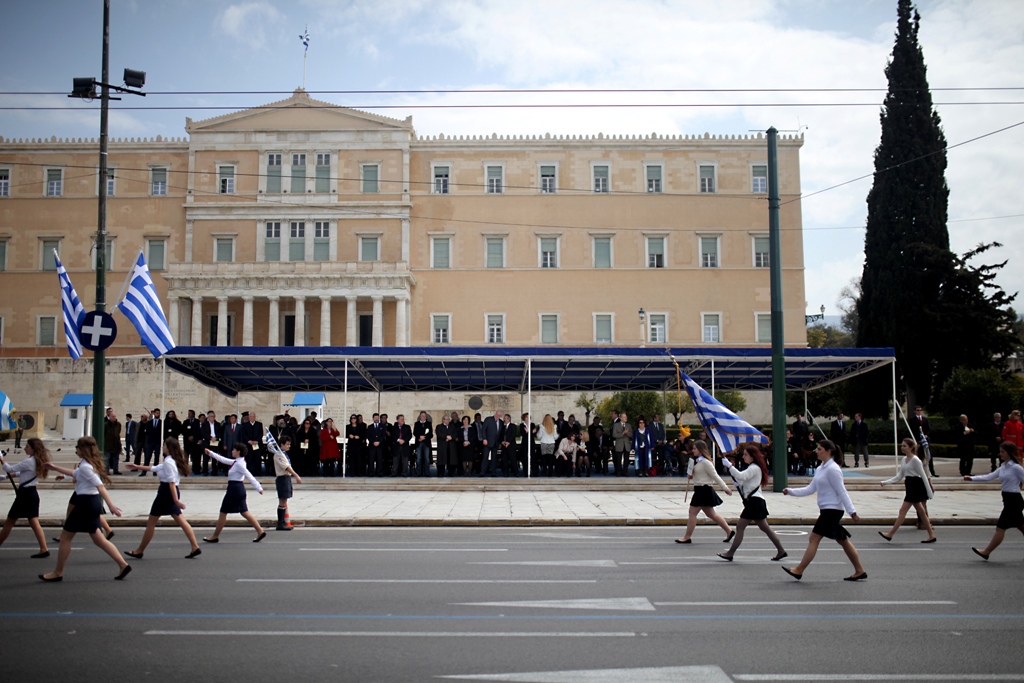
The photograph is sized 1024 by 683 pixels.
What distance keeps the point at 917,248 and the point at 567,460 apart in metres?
30.9

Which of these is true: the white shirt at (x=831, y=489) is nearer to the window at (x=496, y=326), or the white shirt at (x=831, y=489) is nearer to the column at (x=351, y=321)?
the column at (x=351, y=321)

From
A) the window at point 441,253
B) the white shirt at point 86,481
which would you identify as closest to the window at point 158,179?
the window at point 441,253

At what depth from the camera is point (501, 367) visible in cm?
2802

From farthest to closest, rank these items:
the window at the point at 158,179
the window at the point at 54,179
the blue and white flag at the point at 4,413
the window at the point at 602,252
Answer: the window at the point at 54,179 < the window at the point at 158,179 < the window at the point at 602,252 < the blue and white flag at the point at 4,413

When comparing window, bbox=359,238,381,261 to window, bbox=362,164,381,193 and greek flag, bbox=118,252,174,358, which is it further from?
greek flag, bbox=118,252,174,358

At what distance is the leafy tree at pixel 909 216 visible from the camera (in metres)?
47.9

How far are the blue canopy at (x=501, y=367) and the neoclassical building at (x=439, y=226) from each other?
26473mm

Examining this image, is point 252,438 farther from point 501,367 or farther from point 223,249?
point 223,249

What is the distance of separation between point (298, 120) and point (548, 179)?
17310mm

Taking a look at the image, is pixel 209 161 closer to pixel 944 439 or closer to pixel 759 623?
pixel 944 439

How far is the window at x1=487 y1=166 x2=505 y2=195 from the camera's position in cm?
5888

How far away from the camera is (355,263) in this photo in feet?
184

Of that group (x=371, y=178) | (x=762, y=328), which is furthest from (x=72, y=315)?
(x=762, y=328)

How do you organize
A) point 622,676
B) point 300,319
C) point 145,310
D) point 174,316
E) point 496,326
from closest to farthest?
point 622,676 → point 145,310 → point 174,316 → point 300,319 → point 496,326
